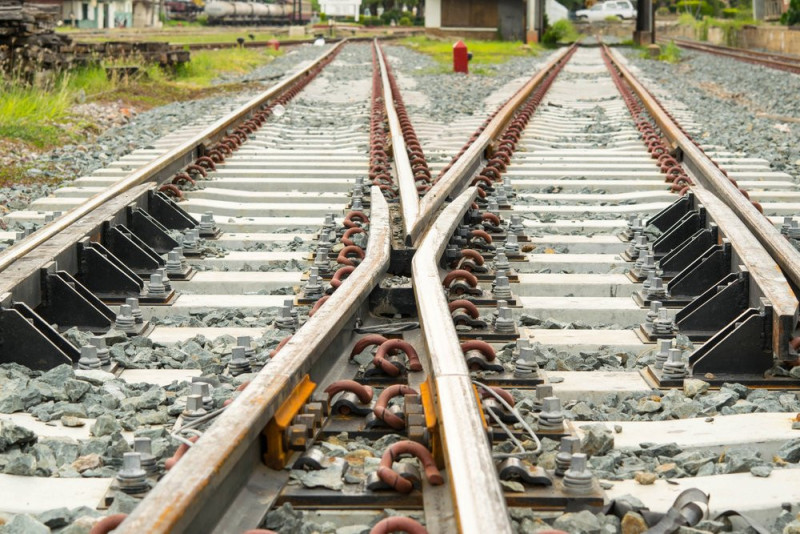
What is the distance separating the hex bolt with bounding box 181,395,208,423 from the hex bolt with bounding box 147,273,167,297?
1.75m

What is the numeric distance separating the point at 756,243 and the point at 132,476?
2.78 m

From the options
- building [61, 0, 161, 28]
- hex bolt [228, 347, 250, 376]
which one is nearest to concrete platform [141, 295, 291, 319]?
hex bolt [228, 347, 250, 376]

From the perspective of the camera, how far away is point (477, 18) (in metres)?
47.2

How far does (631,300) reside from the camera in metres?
5.01

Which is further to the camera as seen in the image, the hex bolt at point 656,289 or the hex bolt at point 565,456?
the hex bolt at point 656,289

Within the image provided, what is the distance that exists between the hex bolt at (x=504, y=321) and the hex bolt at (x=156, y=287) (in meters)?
1.47

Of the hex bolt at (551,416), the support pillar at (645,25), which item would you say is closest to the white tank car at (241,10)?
the support pillar at (645,25)

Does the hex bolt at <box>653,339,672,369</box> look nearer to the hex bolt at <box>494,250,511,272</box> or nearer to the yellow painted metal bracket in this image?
the hex bolt at <box>494,250,511,272</box>

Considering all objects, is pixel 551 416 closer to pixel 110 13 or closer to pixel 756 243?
pixel 756 243

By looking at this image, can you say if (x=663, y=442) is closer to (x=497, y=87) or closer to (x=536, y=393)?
(x=536, y=393)

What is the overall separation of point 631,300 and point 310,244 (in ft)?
5.93

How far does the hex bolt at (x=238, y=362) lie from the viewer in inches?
151

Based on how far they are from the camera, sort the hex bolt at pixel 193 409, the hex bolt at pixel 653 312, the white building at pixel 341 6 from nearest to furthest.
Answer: the hex bolt at pixel 193 409
the hex bolt at pixel 653 312
the white building at pixel 341 6

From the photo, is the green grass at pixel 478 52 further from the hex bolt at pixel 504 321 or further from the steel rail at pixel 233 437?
the steel rail at pixel 233 437
